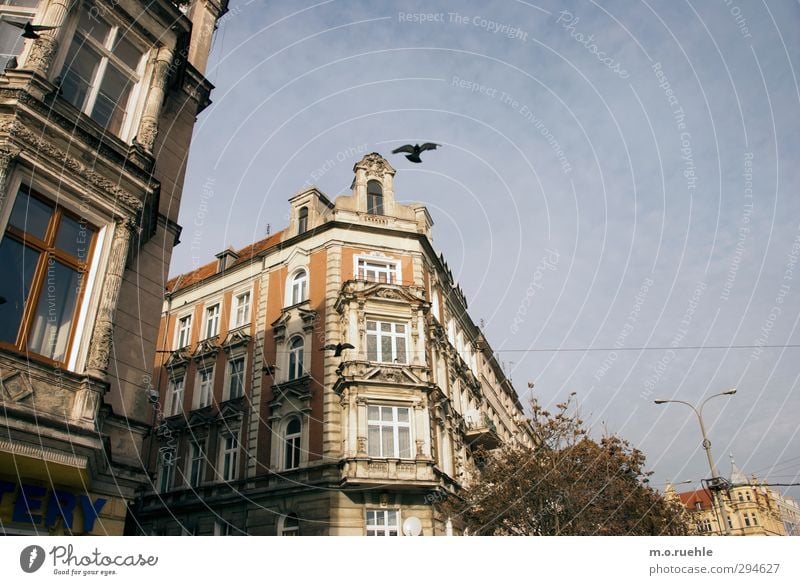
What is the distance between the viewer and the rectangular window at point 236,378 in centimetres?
2807

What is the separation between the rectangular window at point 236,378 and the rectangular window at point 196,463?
3.05m

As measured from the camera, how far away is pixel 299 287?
28.4 metres

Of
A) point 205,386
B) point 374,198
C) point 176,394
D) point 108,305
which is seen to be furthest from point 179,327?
point 108,305

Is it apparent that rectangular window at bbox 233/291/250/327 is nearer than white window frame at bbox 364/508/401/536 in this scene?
No

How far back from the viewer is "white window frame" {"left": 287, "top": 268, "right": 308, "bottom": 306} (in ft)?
91.8

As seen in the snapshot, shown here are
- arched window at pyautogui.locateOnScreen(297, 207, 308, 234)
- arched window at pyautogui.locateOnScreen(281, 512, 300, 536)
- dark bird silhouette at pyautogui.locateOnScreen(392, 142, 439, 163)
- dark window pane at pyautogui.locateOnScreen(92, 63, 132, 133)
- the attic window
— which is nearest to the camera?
dark window pane at pyautogui.locateOnScreen(92, 63, 132, 133)

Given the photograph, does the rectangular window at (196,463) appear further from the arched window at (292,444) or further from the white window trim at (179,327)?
the white window trim at (179,327)

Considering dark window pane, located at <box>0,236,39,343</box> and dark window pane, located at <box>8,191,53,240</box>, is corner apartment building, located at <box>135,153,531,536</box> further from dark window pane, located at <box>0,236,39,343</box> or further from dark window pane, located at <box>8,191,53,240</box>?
dark window pane, located at <box>0,236,39,343</box>

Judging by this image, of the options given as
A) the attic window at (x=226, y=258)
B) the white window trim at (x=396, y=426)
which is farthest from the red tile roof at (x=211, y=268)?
the white window trim at (x=396, y=426)

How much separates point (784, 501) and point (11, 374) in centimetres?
6740

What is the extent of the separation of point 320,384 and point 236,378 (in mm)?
6298

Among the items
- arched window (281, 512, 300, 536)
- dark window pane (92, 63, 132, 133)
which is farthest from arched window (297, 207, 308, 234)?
dark window pane (92, 63, 132, 133)

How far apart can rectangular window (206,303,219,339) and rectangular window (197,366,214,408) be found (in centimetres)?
209
